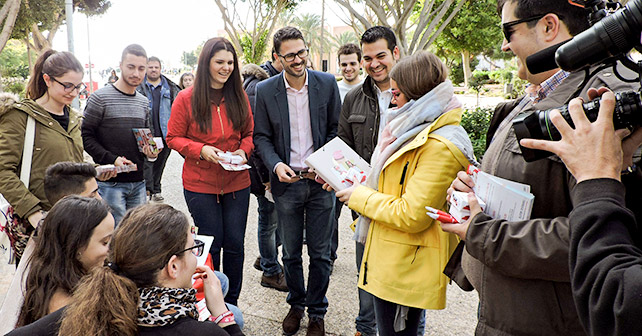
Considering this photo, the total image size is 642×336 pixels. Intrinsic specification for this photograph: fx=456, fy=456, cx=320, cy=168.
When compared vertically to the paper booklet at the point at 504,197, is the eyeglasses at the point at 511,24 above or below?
above

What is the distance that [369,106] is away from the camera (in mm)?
3488

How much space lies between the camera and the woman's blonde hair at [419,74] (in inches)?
96.8

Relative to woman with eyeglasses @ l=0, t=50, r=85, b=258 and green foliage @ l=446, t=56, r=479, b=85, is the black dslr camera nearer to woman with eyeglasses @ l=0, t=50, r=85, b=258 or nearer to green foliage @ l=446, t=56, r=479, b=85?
woman with eyeglasses @ l=0, t=50, r=85, b=258

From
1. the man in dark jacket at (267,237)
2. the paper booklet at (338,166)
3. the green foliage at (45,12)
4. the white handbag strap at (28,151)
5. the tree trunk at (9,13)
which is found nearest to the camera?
the paper booklet at (338,166)

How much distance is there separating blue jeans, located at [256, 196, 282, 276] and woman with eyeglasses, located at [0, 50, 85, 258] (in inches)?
67.7

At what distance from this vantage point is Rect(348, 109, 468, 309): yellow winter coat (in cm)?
228

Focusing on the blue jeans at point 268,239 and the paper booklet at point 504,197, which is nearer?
the paper booklet at point 504,197

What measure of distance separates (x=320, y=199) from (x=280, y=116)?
744 mm

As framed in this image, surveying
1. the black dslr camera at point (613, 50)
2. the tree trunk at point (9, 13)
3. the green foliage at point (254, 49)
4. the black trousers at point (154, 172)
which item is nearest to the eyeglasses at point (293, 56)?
the black dslr camera at point (613, 50)

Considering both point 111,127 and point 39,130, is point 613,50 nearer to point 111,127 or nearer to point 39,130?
point 39,130

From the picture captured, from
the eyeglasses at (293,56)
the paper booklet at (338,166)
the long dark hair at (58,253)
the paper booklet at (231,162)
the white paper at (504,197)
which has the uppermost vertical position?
the eyeglasses at (293,56)

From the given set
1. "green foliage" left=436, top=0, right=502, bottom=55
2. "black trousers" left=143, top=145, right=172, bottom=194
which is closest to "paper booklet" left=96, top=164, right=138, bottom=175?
"black trousers" left=143, top=145, right=172, bottom=194

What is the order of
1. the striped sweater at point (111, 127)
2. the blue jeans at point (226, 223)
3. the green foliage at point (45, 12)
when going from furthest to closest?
the green foliage at point (45, 12), the striped sweater at point (111, 127), the blue jeans at point (226, 223)

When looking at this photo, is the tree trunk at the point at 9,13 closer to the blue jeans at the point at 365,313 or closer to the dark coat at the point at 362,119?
the dark coat at the point at 362,119
